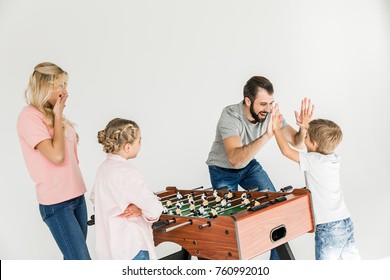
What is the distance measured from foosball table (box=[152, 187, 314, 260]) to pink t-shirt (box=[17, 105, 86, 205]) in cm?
53

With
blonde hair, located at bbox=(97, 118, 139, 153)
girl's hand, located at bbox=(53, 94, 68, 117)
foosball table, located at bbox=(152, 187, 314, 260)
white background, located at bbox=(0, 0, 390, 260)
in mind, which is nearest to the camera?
foosball table, located at bbox=(152, 187, 314, 260)

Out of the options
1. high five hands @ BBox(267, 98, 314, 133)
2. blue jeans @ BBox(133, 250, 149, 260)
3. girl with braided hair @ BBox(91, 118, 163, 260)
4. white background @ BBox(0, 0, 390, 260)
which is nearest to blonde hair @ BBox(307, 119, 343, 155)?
high five hands @ BBox(267, 98, 314, 133)

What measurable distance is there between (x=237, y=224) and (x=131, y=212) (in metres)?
0.54

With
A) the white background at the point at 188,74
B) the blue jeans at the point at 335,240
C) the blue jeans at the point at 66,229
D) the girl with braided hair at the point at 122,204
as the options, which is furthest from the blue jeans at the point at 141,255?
the white background at the point at 188,74

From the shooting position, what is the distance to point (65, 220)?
2.59 metres

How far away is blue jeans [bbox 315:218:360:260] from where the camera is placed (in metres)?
2.71

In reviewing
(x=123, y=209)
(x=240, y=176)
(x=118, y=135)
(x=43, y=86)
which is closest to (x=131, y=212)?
(x=123, y=209)

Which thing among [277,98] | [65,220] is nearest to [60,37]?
[277,98]

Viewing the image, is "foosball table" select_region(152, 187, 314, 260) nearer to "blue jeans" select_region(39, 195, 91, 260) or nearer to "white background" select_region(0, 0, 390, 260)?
"blue jeans" select_region(39, 195, 91, 260)

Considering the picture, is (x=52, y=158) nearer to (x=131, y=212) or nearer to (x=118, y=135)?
(x=118, y=135)

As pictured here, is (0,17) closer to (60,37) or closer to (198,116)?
(60,37)

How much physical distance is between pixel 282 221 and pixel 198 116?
235 cm

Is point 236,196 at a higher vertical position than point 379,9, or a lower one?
lower

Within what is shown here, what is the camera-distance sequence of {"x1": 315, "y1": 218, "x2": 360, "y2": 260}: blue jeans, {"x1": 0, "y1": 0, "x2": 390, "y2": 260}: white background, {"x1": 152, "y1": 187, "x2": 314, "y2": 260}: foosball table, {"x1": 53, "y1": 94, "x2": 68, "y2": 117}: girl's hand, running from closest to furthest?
1. {"x1": 152, "y1": 187, "x2": 314, "y2": 260}: foosball table
2. {"x1": 53, "y1": 94, "x2": 68, "y2": 117}: girl's hand
3. {"x1": 315, "y1": 218, "x2": 360, "y2": 260}: blue jeans
4. {"x1": 0, "y1": 0, "x2": 390, "y2": 260}: white background
